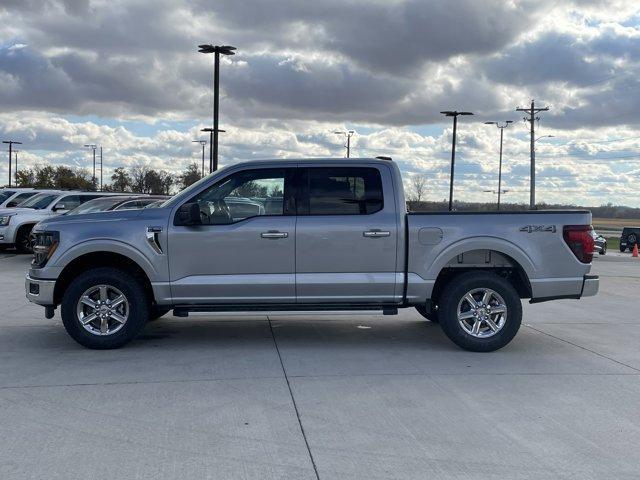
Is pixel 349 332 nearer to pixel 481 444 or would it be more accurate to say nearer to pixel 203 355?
pixel 203 355

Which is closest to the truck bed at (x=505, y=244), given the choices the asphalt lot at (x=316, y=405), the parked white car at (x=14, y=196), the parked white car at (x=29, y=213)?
the asphalt lot at (x=316, y=405)

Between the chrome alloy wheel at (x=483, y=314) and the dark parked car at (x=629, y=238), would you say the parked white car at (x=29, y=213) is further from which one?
the dark parked car at (x=629, y=238)

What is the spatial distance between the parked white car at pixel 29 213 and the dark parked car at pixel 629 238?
103 ft

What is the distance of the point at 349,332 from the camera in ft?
28.2

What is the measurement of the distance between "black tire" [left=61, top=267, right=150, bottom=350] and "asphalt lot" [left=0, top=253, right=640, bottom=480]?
0.15 meters

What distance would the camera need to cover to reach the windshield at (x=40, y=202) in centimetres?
1988

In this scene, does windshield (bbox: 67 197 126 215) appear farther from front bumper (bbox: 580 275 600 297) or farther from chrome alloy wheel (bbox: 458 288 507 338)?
front bumper (bbox: 580 275 600 297)

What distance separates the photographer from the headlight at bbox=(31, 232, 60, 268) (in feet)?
23.9

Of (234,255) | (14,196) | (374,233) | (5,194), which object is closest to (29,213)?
(14,196)

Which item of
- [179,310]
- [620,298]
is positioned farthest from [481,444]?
[620,298]

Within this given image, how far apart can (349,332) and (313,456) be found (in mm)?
4248

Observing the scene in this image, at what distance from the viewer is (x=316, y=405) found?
17.8 feet

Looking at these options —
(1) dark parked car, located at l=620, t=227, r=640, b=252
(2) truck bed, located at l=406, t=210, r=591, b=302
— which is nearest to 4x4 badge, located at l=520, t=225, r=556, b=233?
(2) truck bed, located at l=406, t=210, r=591, b=302

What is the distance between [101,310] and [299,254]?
2174mm
